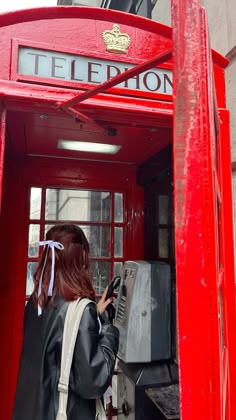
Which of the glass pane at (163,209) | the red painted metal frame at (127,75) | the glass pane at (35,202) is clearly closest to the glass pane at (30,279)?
the glass pane at (35,202)

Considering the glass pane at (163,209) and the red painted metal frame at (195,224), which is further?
the glass pane at (163,209)

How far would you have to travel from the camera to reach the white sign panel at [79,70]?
4.61 ft

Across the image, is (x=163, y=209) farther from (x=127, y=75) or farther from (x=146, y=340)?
(x=127, y=75)

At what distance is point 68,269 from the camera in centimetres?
159

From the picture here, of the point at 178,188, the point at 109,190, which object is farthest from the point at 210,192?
the point at 109,190

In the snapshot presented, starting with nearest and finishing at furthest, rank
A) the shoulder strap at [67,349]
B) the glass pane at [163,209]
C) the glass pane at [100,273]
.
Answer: the shoulder strap at [67,349], the glass pane at [163,209], the glass pane at [100,273]

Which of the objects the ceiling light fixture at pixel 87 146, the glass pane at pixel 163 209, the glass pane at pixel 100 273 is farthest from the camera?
the glass pane at pixel 100 273

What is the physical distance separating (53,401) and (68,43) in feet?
5.34

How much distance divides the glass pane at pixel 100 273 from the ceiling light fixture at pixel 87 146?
2.95 feet

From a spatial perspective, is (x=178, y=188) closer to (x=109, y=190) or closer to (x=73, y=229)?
(x=73, y=229)

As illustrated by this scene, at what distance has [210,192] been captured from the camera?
0.72 metres

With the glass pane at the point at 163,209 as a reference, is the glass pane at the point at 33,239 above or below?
below

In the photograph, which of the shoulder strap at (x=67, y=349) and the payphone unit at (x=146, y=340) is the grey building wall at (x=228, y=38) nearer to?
the payphone unit at (x=146, y=340)

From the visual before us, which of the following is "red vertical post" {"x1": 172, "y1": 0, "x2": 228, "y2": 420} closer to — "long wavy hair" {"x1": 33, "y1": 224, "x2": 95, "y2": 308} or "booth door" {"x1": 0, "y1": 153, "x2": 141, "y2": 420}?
"long wavy hair" {"x1": 33, "y1": 224, "x2": 95, "y2": 308}
